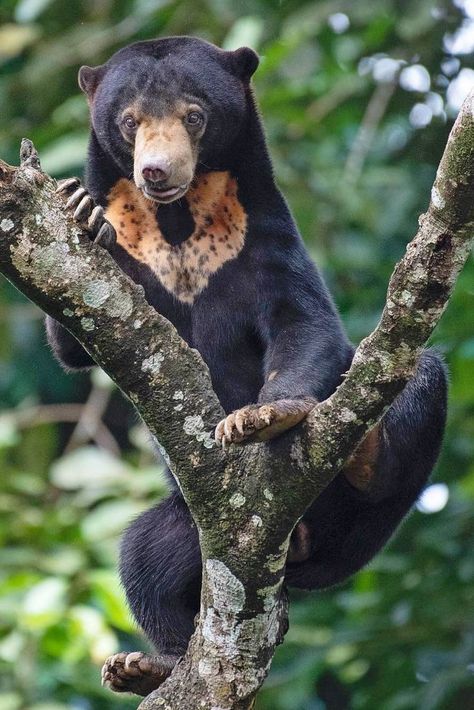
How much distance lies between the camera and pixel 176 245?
5.73 meters

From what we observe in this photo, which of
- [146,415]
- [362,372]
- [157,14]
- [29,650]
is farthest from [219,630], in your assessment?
[157,14]

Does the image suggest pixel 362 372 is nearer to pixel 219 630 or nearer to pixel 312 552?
pixel 219 630

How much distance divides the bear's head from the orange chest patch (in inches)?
5.7

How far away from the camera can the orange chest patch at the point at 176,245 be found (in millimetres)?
5668

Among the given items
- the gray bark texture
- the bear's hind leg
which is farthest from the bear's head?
the bear's hind leg

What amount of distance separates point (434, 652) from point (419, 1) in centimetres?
397

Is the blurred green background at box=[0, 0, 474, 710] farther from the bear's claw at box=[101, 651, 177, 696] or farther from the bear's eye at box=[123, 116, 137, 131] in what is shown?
the bear's eye at box=[123, 116, 137, 131]

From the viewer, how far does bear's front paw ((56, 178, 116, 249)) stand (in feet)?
A: 14.2

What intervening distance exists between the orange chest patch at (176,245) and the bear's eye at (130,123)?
0.29 meters

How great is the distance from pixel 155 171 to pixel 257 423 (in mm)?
1333

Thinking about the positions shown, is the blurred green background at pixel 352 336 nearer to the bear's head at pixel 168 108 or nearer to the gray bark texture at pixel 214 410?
the bear's head at pixel 168 108

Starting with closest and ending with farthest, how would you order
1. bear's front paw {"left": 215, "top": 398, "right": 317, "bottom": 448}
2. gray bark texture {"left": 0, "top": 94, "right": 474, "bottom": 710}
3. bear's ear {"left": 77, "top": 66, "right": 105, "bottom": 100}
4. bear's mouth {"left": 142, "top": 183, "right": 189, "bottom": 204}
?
gray bark texture {"left": 0, "top": 94, "right": 474, "bottom": 710} → bear's front paw {"left": 215, "top": 398, "right": 317, "bottom": 448} → bear's mouth {"left": 142, "top": 183, "right": 189, "bottom": 204} → bear's ear {"left": 77, "top": 66, "right": 105, "bottom": 100}

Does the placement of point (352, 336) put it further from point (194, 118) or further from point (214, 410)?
point (214, 410)

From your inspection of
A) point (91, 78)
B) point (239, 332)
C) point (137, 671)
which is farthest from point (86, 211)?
point (137, 671)
